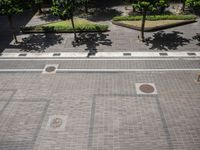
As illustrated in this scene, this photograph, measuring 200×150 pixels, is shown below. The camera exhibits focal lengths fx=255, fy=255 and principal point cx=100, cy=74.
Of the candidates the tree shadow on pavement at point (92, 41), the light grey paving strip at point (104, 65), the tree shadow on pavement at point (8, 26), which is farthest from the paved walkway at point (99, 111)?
the tree shadow on pavement at point (8, 26)

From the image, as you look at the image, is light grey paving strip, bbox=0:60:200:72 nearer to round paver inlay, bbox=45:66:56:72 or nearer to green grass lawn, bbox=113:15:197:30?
round paver inlay, bbox=45:66:56:72

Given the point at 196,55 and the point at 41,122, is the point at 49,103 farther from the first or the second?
the point at 196,55

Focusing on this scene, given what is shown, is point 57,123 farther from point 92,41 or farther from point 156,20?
point 156,20

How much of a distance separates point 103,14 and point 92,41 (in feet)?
29.5

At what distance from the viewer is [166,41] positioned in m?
28.2

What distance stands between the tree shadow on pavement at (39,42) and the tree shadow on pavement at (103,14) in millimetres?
7113

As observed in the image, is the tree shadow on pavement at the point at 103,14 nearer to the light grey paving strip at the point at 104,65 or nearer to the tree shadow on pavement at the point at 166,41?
the tree shadow on pavement at the point at 166,41

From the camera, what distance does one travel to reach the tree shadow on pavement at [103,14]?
34.8 metres

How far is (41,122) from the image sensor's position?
57.5 ft

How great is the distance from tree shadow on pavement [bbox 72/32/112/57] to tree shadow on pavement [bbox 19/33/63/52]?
224cm

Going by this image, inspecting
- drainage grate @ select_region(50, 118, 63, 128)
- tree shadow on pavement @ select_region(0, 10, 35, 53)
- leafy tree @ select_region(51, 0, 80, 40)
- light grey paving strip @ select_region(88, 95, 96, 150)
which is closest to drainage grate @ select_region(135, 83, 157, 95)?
light grey paving strip @ select_region(88, 95, 96, 150)

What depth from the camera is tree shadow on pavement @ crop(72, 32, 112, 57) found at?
27453 mm

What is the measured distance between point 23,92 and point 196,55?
1662cm

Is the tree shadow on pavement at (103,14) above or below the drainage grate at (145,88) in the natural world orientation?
above
